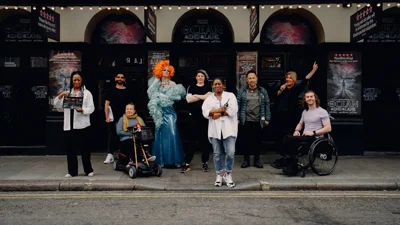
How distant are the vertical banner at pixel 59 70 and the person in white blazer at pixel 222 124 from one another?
16.4ft

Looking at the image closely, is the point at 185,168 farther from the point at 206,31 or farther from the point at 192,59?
the point at 206,31

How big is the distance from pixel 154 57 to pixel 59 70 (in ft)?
8.26

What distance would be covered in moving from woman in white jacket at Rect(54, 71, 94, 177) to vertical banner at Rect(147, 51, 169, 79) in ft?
9.58

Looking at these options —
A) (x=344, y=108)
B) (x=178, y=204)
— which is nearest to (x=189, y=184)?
(x=178, y=204)

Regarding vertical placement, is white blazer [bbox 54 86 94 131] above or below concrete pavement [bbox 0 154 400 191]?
above

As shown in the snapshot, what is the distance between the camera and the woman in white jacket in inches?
299

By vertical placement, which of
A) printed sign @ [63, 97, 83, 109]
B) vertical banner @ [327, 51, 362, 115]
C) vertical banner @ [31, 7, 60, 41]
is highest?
vertical banner @ [31, 7, 60, 41]

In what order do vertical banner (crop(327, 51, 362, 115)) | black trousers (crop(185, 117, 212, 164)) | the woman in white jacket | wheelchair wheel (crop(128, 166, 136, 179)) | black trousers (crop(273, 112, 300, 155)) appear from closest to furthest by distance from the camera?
wheelchair wheel (crop(128, 166, 136, 179))
the woman in white jacket
black trousers (crop(185, 117, 212, 164))
black trousers (crop(273, 112, 300, 155))
vertical banner (crop(327, 51, 362, 115))

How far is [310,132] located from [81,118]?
4.48 meters

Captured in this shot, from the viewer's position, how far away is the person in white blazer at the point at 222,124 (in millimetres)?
6785

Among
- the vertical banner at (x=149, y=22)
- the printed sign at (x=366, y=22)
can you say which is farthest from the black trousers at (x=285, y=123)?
the vertical banner at (x=149, y=22)

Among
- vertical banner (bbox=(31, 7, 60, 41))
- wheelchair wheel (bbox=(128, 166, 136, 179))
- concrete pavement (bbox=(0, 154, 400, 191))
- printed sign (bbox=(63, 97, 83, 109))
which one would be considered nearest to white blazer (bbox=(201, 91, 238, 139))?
concrete pavement (bbox=(0, 154, 400, 191))

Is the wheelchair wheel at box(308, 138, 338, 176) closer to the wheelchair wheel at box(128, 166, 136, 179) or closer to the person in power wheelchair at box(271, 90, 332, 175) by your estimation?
the person in power wheelchair at box(271, 90, 332, 175)

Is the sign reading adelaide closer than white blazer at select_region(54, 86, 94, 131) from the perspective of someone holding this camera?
No
